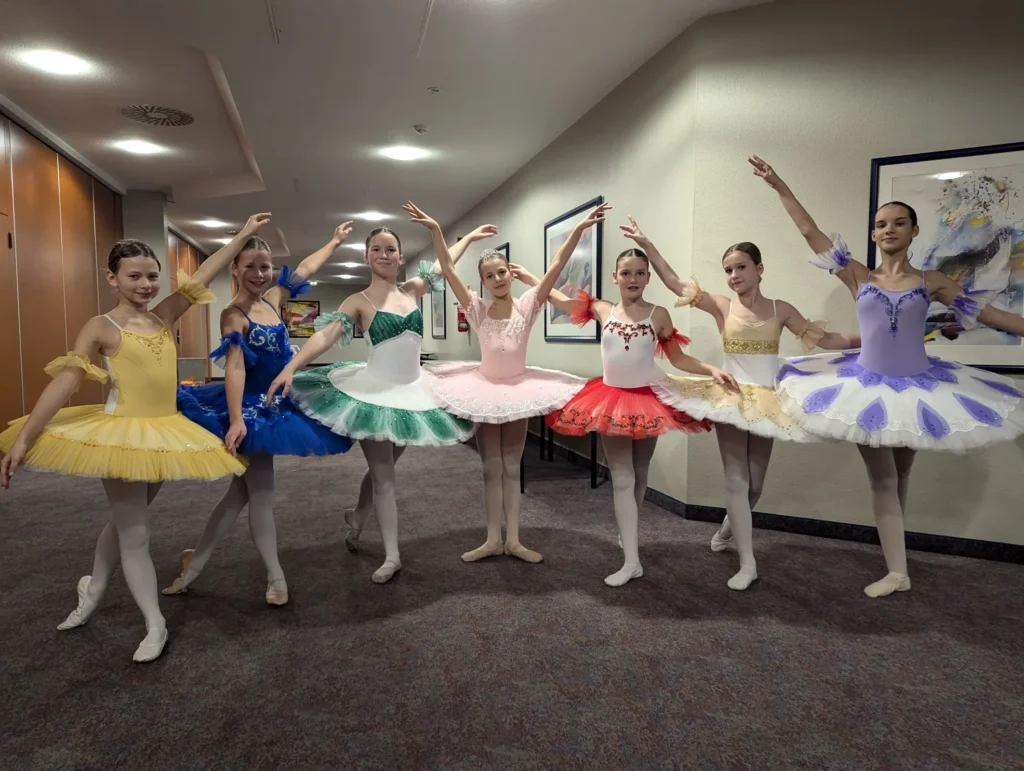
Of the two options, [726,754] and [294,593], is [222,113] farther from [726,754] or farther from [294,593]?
[726,754]

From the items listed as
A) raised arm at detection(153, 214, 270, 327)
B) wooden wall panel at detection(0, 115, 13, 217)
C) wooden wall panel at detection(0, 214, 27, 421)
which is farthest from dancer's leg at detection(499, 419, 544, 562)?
wooden wall panel at detection(0, 115, 13, 217)

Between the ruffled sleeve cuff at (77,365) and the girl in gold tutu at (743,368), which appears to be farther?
the girl in gold tutu at (743,368)

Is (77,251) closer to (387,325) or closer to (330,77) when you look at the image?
(330,77)

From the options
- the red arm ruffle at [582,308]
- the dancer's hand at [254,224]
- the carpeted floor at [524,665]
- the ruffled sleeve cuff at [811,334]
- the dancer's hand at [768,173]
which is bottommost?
the carpeted floor at [524,665]

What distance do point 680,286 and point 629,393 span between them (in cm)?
55

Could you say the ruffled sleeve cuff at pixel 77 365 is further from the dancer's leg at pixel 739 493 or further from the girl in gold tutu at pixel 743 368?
the dancer's leg at pixel 739 493

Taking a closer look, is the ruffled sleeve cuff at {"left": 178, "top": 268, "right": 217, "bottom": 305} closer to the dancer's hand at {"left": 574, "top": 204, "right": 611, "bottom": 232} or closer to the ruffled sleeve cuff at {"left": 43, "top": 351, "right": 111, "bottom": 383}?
the ruffled sleeve cuff at {"left": 43, "top": 351, "right": 111, "bottom": 383}

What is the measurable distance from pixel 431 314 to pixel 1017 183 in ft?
32.6

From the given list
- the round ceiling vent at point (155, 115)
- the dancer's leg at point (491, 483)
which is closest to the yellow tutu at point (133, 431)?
the dancer's leg at point (491, 483)

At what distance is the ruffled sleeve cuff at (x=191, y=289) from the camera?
2131 mm

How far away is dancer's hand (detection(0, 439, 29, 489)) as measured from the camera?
173 centimetres

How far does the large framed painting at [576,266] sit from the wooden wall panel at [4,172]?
15.1ft

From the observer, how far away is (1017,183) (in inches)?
111

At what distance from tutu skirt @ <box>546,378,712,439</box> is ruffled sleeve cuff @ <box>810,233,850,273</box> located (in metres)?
0.85
